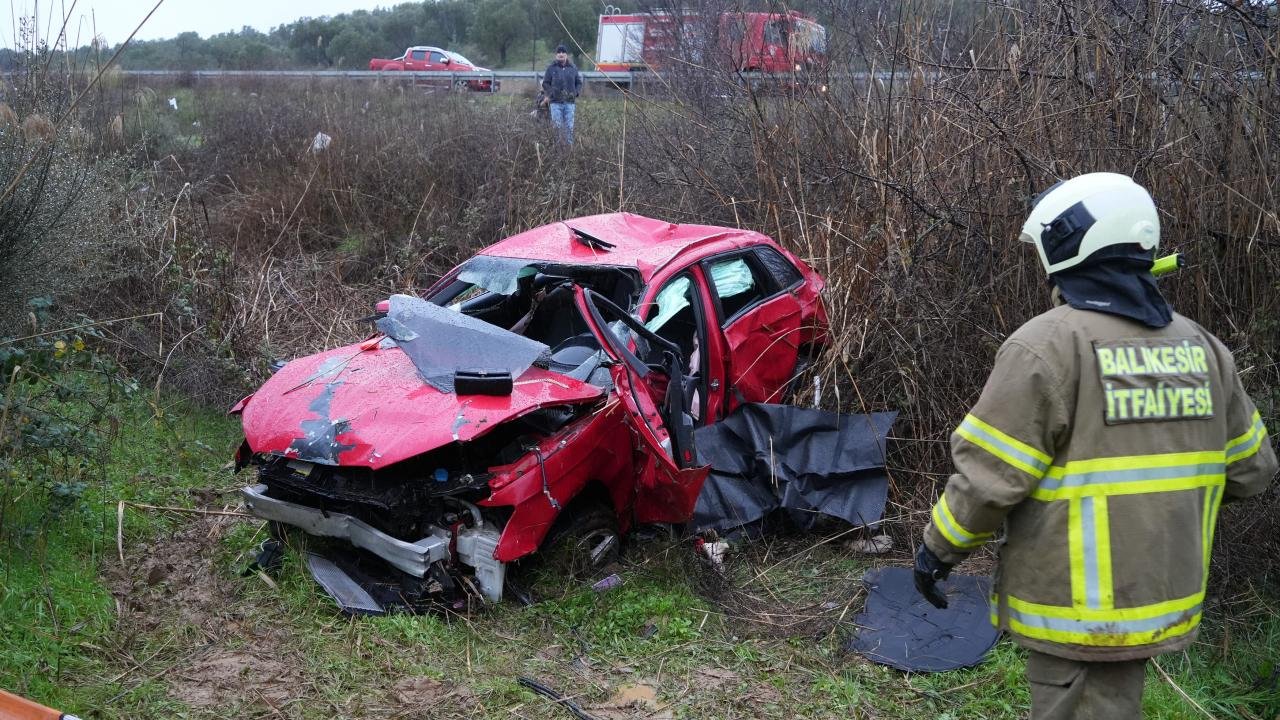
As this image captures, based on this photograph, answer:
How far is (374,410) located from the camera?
4.60m

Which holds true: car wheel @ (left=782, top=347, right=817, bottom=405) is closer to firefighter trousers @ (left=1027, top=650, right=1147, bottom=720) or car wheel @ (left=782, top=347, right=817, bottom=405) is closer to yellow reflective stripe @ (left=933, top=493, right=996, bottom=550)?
yellow reflective stripe @ (left=933, top=493, right=996, bottom=550)

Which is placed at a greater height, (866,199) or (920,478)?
(866,199)

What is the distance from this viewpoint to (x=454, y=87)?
15.3m

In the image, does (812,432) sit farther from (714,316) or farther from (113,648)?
(113,648)

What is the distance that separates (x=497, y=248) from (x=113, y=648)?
2966mm

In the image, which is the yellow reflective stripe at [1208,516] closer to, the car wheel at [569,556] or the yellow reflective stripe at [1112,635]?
the yellow reflective stripe at [1112,635]

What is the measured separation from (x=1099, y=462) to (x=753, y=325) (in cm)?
365

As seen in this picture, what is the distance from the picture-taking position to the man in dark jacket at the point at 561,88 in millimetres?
12930

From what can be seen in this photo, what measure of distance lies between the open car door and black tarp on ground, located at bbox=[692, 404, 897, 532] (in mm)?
543

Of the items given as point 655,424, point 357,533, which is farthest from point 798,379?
point 357,533

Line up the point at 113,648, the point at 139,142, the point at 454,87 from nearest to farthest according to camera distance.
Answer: the point at 113,648
the point at 139,142
the point at 454,87

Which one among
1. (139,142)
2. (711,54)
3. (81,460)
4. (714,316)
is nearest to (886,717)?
(714,316)

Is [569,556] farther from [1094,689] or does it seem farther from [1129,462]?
[1129,462]

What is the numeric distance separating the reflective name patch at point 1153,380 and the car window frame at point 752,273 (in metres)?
3.40
